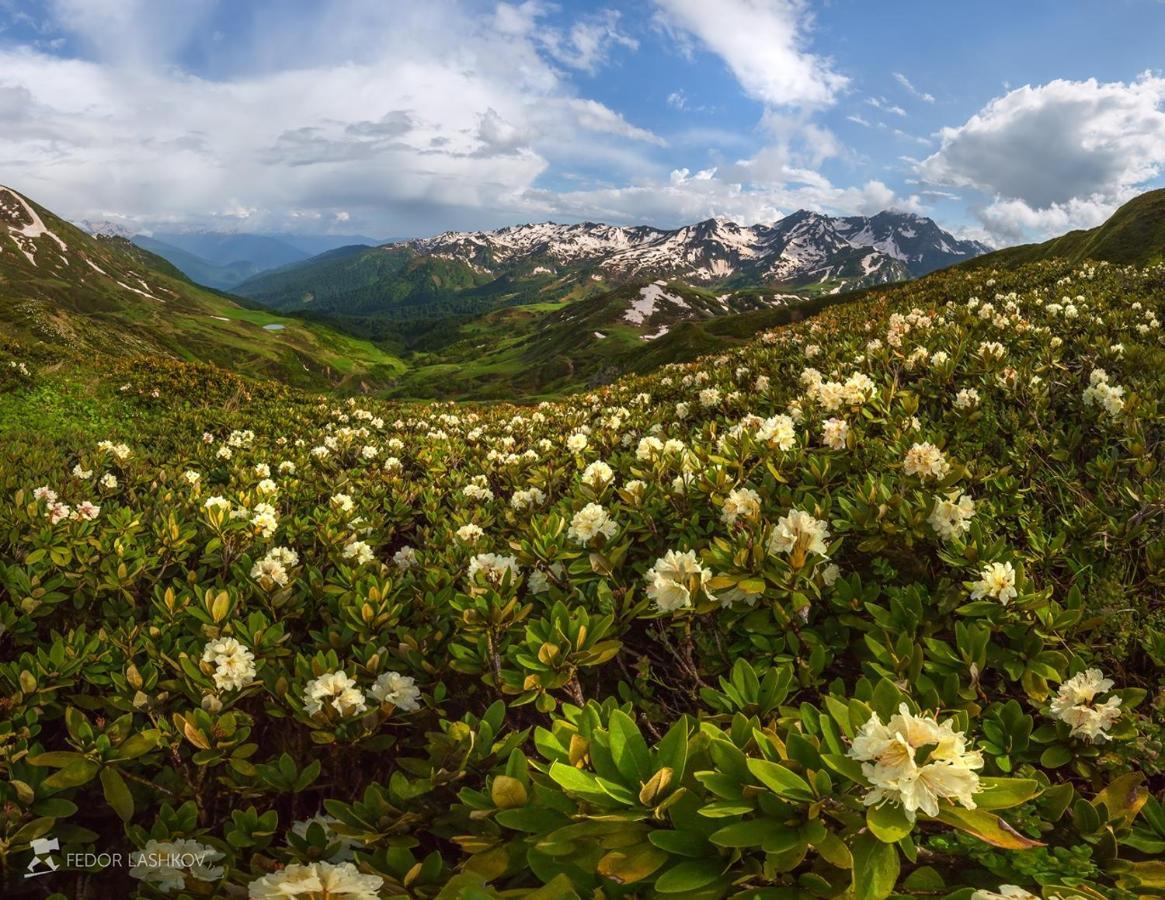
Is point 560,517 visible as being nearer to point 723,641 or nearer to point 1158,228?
point 723,641

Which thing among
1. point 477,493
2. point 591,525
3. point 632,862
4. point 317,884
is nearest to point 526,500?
point 477,493

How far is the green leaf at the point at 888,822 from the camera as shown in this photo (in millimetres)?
1455

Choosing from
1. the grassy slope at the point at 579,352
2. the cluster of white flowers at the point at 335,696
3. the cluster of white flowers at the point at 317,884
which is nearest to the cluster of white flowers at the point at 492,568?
the cluster of white flowers at the point at 335,696

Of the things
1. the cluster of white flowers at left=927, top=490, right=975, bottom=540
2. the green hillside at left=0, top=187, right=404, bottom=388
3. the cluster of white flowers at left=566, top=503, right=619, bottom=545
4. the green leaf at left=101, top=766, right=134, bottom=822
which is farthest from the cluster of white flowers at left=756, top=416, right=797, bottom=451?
the green hillside at left=0, top=187, right=404, bottom=388

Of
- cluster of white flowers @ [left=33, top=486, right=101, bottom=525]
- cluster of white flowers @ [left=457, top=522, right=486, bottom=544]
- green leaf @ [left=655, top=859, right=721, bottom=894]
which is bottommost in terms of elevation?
green leaf @ [left=655, top=859, right=721, bottom=894]

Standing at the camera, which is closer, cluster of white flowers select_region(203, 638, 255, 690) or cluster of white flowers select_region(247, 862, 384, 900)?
cluster of white flowers select_region(247, 862, 384, 900)

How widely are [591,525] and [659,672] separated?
1.05 m

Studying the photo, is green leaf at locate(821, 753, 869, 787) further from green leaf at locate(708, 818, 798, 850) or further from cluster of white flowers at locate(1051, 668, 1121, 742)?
cluster of white flowers at locate(1051, 668, 1121, 742)

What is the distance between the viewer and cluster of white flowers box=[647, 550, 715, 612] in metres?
2.79

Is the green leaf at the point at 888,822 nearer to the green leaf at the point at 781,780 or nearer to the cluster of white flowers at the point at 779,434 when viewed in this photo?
the green leaf at the point at 781,780

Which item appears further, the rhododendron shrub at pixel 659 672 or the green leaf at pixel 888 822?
the rhododendron shrub at pixel 659 672

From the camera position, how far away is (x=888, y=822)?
1.50 meters

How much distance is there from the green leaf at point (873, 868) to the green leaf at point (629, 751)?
0.64 m

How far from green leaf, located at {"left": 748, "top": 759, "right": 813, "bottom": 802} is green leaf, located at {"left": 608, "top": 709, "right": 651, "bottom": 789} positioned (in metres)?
A: 0.38
